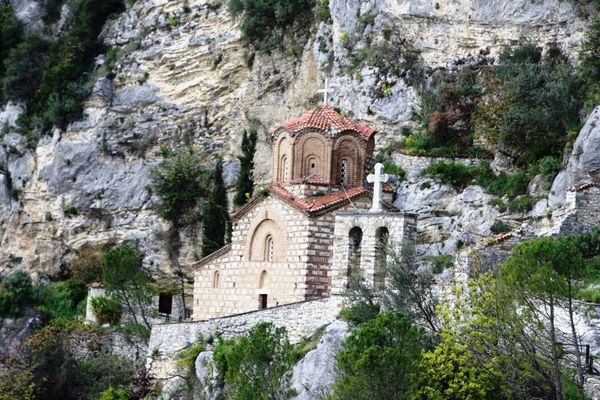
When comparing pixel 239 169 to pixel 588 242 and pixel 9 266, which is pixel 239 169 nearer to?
pixel 9 266

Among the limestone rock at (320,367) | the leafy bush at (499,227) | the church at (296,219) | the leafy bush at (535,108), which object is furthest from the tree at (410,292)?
the leafy bush at (535,108)

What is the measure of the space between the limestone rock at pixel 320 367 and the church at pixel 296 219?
16.5ft

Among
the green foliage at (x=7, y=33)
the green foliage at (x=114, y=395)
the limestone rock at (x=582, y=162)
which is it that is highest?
the green foliage at (x=7, y=33)

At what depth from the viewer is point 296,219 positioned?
42219 mm

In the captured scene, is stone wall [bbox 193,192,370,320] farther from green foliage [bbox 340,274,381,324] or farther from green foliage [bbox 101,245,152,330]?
green foliage [bbox 340,274,381,324]

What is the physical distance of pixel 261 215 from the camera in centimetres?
4344

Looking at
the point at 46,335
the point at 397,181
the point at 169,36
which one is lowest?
the point at 46,335

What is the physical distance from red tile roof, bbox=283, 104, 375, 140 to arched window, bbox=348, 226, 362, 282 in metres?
6.36

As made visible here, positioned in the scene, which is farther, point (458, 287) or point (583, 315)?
point (458, 287)

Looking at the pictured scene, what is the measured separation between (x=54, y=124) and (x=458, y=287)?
31.8 meters

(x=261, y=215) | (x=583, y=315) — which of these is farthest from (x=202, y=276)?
(x=583, y=315)

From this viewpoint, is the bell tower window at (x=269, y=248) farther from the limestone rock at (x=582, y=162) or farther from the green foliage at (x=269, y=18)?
the green foliage at (x=269, y=18)

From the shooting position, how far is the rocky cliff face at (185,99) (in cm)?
4906

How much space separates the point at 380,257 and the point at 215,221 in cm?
1543
